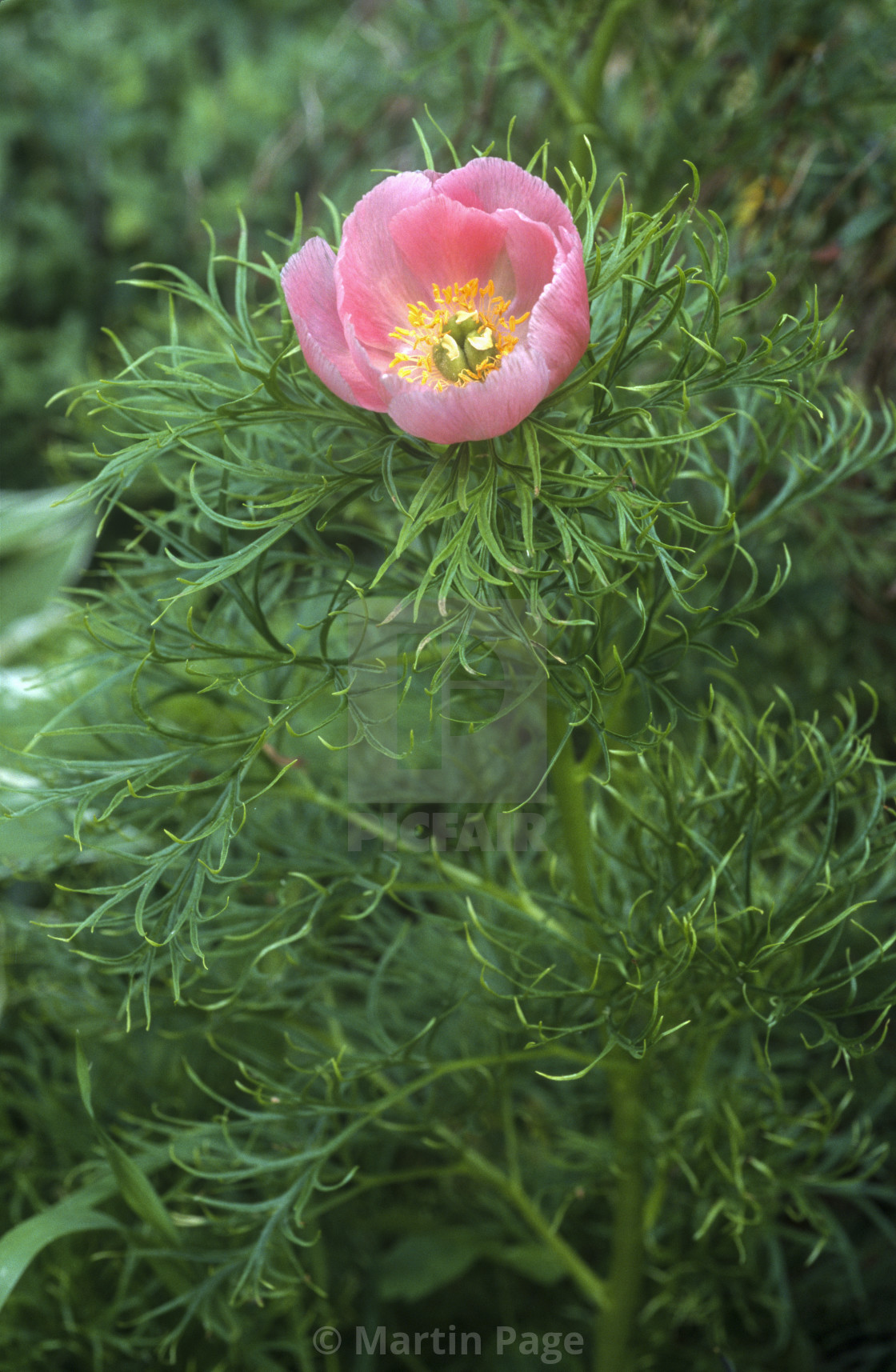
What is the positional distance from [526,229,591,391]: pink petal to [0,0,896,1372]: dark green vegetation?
0.02 m

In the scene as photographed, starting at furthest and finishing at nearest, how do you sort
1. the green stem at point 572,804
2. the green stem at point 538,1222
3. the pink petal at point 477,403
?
the green stem at point 538,1222 → the green stem at point 572,804 → the pink petal at point 477,403

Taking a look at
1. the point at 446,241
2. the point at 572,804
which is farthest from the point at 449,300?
the point at 572,804

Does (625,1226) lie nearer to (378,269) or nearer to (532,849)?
(532,849)

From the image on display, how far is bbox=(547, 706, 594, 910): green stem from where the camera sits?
480 mm

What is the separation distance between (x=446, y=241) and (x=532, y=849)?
12.9 inches

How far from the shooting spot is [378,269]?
41 centimetres

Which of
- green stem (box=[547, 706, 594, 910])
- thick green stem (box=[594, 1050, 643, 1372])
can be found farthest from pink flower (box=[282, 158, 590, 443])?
thick green stem (box=[594, 1050, 643, 1372])

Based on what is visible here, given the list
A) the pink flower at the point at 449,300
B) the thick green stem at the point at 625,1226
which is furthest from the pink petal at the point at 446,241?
the thick green stem at the point at 625,1226

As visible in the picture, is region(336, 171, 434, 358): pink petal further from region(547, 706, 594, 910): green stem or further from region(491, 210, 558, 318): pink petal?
region(547, 706, 594, 910): green stem

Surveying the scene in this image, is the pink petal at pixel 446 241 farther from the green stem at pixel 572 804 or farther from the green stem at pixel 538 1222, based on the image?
the green stem at pixel 538 1222

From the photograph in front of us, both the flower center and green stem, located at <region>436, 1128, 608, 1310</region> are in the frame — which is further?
green stem, located at <region>436, 1128, 608, 1310</region>

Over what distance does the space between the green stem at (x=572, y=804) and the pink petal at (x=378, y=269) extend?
0.53 ft

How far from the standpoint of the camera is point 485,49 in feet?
3.29

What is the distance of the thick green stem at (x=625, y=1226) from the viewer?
56 centimetres
